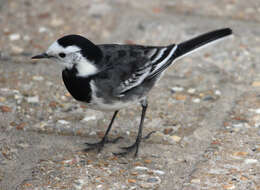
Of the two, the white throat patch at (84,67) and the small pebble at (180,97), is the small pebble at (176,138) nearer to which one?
the small pebble at (180,97)

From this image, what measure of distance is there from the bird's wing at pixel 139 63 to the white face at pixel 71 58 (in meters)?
0.28

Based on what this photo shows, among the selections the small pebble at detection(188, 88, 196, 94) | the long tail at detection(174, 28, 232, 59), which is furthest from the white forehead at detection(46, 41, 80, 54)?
the small pebble at detection(188, 88, 196, 94)

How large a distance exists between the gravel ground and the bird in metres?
0.25

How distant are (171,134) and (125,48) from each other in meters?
0.82

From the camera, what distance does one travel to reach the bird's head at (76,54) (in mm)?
3596

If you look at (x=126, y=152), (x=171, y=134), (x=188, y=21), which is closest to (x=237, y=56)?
(x=188, y=21)

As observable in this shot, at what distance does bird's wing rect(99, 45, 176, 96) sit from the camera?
12.8 feet

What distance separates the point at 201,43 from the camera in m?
4.38

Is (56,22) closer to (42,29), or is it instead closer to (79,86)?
(42,29)

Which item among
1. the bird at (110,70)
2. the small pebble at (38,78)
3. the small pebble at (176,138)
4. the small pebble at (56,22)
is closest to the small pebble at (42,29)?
the small pebble at (56,22)

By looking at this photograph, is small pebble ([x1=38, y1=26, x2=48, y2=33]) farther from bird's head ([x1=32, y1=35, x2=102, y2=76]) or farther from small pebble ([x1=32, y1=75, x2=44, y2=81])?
bird's head ([x1=32, y1=35, x2=102, y2=76])

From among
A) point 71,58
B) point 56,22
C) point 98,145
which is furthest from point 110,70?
point 56,22

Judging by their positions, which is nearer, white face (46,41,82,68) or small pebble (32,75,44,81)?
→ white face (46,41,82,68)

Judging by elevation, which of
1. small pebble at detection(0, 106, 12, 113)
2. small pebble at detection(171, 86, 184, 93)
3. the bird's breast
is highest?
the bird's breast
